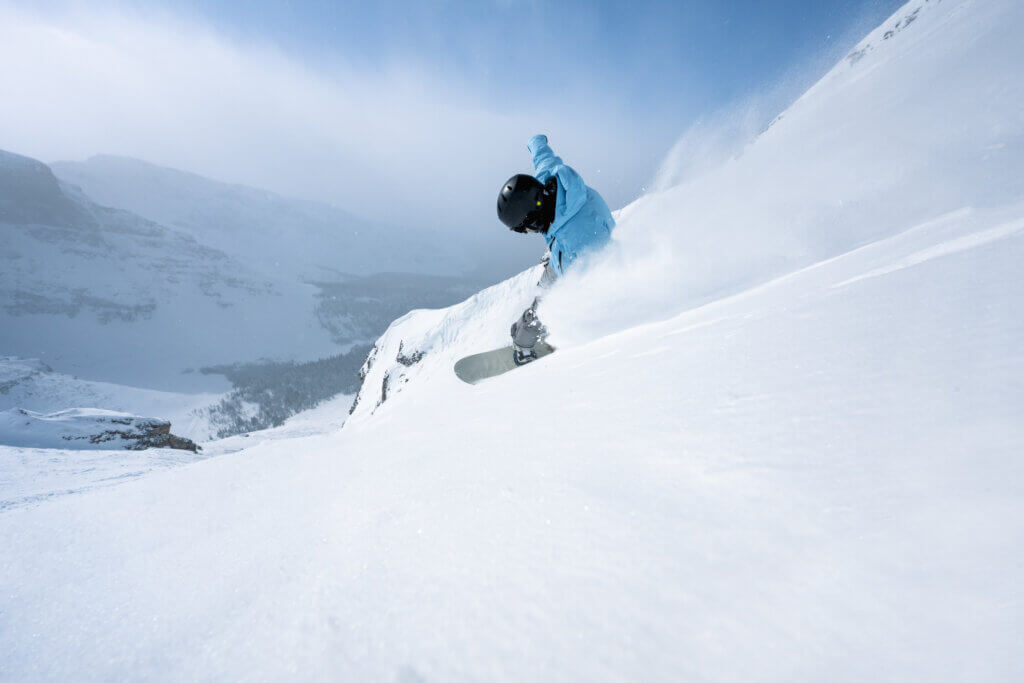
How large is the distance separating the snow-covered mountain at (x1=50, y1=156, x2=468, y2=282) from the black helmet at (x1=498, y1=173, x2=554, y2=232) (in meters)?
132

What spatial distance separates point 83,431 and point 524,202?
16.5 metres

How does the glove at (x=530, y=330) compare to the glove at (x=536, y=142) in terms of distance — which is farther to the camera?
the glove at (x=530, y=330)

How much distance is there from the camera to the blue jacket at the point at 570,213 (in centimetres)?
426

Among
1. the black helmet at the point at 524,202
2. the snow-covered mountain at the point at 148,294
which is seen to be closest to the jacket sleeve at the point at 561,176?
the black helmet at the point at 524,202

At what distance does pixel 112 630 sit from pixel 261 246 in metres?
171

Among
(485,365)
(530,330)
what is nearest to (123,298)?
(485,365)

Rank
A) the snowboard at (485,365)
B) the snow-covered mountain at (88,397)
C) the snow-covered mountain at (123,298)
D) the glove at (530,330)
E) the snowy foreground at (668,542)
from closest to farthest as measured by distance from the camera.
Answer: the snowy foreground at (668,542) < the glove at (530,330) < the snowboard at (485,365) < the snow-covered mountain at (88,397) < the snow-covered mountain at (123,298)

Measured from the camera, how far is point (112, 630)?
3.15 ft

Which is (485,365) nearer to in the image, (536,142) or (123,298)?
(536,142)

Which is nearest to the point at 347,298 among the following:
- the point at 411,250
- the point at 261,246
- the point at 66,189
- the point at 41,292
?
the point at 41,292

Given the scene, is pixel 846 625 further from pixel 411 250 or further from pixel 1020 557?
pixel 411 250

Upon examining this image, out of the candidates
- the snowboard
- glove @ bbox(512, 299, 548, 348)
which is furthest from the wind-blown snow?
the snowboard

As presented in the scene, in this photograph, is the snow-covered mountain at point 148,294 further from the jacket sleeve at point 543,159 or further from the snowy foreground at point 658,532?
the snowy foreground at point 658,532

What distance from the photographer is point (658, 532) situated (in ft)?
2.72
